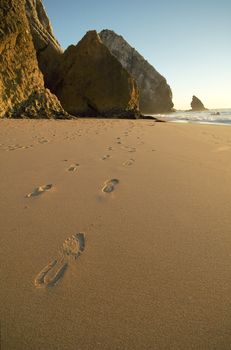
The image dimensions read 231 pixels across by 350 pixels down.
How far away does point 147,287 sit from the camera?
4.37 ft

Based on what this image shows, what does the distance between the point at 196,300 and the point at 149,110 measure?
156 ft

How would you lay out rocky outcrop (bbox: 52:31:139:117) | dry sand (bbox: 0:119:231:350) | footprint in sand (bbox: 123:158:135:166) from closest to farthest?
dry sand (bbox: 0:119:231:350)
footprint in sand (bbox: 123:158:135:166)
rocky outcrop (bbox: 52:31:139:117)

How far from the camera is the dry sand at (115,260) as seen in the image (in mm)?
1102

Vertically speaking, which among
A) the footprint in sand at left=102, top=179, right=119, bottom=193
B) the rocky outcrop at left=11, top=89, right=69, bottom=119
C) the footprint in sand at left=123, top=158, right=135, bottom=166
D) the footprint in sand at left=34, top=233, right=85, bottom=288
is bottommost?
the rocky outcrop at left=11, top=89, right=69, bottom=119

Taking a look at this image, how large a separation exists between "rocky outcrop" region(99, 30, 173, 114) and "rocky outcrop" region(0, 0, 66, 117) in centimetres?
3172

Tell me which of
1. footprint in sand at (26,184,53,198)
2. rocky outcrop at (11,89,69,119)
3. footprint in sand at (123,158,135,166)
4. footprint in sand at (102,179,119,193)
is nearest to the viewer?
footprint in sand at (26,184,53,198)

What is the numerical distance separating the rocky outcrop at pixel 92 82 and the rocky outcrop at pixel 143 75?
25413mm

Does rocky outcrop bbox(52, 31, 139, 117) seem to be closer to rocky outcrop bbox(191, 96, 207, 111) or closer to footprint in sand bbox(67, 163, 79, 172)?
footprint in sand bbox(67, 163, 79, 172)

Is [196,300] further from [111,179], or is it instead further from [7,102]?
[7,102]

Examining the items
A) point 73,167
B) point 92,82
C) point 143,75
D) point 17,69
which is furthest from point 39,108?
point 143,75

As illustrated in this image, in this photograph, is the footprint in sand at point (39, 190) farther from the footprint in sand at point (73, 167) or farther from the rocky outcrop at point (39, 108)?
the rocky outcrop at point (39, 108)

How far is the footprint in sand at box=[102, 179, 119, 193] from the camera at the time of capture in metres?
2.62

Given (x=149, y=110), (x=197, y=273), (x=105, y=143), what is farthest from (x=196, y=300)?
(x=149, y=110)

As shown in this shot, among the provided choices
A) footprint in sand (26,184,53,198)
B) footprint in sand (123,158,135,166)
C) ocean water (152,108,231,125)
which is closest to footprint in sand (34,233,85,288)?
footprint in sand (26,184,53,198)
